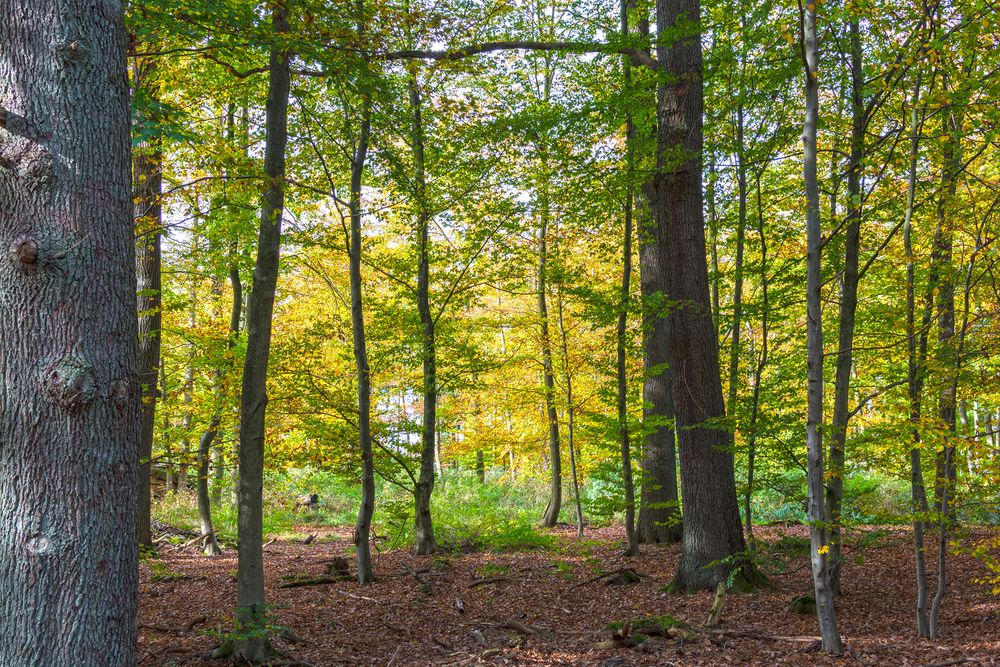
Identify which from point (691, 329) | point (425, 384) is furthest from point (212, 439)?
point (691, 329)

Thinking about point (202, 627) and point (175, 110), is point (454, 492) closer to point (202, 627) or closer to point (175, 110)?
point (202, 627)

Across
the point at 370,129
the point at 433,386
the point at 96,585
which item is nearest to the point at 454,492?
the point at 433,386

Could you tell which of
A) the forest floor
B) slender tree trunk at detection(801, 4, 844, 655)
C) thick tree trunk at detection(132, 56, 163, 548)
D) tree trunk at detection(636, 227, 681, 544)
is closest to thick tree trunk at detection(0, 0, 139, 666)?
the forest floor

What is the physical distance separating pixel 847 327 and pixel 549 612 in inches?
151

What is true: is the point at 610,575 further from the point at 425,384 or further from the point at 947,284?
the point at 947,284

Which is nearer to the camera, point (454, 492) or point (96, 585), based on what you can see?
point (96, 585)

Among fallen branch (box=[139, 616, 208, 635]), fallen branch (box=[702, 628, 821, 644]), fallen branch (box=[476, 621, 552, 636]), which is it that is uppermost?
fallen branch (box=[702, 628, 821, 644])

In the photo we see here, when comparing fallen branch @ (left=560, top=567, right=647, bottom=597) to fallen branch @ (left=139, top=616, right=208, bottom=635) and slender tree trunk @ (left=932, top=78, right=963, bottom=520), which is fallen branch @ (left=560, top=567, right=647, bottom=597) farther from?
fallen branch @ (left=139, top=616, right=208, bottom=635)

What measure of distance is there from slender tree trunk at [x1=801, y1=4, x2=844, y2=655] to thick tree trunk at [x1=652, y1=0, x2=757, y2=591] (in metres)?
2.02

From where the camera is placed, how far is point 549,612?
645 cm

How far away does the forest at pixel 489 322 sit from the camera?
244cm

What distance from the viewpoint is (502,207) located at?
30.1ft

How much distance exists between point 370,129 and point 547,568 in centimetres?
590

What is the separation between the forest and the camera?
2441 millimetres
